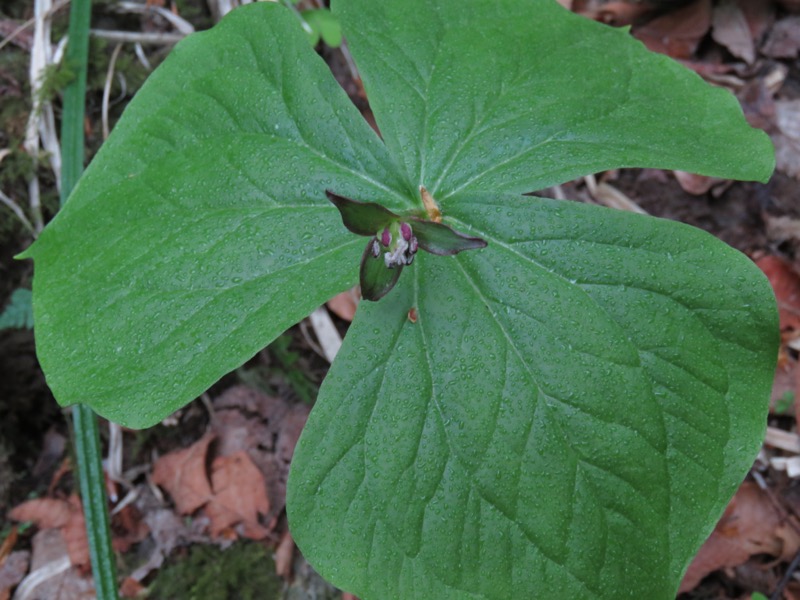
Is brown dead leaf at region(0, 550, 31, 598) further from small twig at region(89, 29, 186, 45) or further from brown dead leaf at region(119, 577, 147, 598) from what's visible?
small twig at region(89, 29, 186, 45)

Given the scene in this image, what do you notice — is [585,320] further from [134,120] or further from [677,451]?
[134,120]

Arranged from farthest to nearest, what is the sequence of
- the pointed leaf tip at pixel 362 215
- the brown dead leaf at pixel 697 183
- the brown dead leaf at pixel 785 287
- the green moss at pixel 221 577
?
the brown dead leaf at pixel 697 183 < the brown dead leaf at pixel 785 287 < the green moss at pixel 221 577 < the pointed leaf tip at pixel 362 215

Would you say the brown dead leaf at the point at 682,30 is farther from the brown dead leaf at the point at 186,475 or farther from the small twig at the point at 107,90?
the brown dead leaf at the point at 186,475

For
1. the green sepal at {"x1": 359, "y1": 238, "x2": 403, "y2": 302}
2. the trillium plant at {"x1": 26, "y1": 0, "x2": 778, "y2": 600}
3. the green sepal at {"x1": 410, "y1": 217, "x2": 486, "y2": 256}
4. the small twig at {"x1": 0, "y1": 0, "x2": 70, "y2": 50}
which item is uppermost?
the small twig at {"x1": 0, "y1": 0, "x2": 70, "y2": 50}

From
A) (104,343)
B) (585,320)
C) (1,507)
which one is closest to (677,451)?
(585,320)

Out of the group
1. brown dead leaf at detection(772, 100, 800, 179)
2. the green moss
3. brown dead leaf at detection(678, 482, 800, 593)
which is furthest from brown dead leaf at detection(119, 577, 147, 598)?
brown dead leaf at detection(772, 100, 800, 179)

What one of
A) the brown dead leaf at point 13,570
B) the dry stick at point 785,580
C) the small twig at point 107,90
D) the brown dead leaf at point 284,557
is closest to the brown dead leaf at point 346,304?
the brown dead leaf at point 284,557
